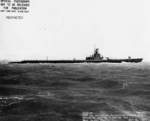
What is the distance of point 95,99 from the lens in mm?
24391

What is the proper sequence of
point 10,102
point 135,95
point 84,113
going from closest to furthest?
point 84,113
point 10,102
point 135,95

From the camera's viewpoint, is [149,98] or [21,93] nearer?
[149,98]

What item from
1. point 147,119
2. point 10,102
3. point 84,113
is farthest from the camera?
point 10,102

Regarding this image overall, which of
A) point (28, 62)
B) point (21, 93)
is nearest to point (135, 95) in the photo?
point (21, 93)

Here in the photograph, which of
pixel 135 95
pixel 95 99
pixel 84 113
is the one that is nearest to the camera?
pixel 84 113

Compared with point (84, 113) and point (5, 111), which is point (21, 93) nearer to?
point (5, 111)

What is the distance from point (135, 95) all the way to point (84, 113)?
33.4 feet

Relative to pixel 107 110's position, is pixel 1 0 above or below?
above

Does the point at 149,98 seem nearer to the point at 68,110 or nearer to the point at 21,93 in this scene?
the point at 68,110

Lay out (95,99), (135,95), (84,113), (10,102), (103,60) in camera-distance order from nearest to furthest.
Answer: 1. (84,113)
2. (10,102)
3. (95,99)
4. (135,95)
5. (103,60)

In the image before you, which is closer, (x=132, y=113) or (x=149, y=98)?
(x=132, y=113)

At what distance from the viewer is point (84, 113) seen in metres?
19.0

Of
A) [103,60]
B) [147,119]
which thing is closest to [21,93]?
[147,119]

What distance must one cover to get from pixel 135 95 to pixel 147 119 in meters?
9.86
